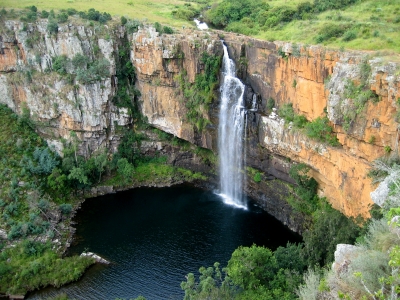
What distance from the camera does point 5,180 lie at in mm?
35688

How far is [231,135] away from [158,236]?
462 inches

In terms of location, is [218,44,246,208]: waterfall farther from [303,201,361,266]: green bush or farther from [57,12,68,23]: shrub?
[57,12,68,23]: shrub

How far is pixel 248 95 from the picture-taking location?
117ft

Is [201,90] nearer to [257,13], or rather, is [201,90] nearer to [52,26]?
[257,13]

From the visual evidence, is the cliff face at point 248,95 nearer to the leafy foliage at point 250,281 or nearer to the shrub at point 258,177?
the shrub at point 258,177

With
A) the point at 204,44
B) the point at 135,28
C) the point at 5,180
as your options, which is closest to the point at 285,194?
the point at 204,44

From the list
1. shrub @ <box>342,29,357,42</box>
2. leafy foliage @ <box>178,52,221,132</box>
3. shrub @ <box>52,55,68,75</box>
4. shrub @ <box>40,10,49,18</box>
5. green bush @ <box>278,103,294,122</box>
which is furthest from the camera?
shrub @ <box>40,10,49,18</box>

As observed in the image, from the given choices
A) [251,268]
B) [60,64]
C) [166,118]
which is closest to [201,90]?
[166,118]

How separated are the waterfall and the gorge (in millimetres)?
115

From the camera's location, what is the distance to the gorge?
3048 centimetres

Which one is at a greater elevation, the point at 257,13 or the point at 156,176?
the point at 257,13

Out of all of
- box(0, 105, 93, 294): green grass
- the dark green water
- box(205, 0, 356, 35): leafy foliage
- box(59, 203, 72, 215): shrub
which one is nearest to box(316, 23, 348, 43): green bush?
box(205, 0, 356, 35): leafy foliage

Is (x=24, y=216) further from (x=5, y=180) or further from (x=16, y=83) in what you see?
(x=16, y=83)

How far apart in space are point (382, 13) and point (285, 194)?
1723cm
